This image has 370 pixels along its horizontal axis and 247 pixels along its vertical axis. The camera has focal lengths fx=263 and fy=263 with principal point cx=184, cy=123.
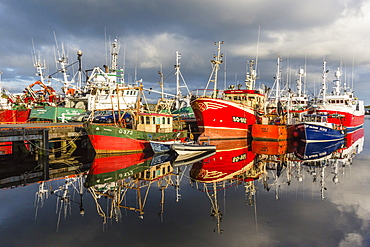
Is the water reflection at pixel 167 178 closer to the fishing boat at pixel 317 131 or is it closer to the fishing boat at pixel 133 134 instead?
the fishing boat at pixel 133 134

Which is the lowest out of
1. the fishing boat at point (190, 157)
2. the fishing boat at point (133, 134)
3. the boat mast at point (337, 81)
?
the fishing boat at point (190, 157)

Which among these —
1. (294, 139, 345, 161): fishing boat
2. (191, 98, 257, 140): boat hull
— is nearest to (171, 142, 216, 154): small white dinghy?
(191, 98, 257, 140): boat hull

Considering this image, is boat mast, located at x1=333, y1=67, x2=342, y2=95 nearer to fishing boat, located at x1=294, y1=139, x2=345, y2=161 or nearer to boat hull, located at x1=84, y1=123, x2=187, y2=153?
fishing boat, located at x1=294, y1=139, x2=345, y2=161

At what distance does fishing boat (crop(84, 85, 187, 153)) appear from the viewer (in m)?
23.8

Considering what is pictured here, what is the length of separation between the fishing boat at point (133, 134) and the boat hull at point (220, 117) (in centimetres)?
688

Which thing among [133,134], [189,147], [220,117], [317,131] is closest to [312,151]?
[317,131]

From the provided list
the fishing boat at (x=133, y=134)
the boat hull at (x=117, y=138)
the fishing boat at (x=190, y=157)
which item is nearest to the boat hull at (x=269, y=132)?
the fishing boat at (x=190, y=157)

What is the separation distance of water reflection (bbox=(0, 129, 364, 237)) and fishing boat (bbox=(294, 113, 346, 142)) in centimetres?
815

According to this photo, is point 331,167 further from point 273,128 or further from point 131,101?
point 131,101

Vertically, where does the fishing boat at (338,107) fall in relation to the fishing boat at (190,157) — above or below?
above

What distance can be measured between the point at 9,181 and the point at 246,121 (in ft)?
94.8

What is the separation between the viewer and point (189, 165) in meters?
22.2

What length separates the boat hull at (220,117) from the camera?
112 ft

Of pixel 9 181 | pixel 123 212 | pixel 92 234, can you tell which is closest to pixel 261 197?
pixel 123 212
